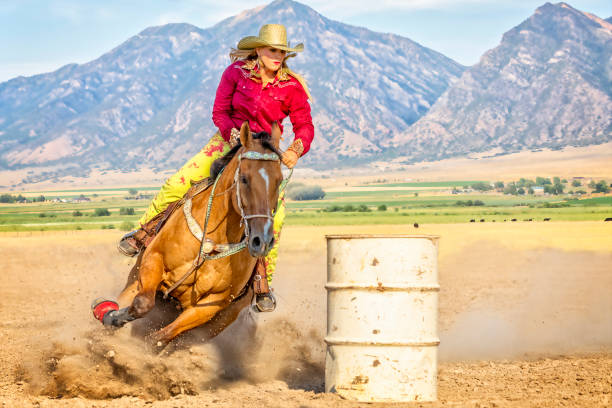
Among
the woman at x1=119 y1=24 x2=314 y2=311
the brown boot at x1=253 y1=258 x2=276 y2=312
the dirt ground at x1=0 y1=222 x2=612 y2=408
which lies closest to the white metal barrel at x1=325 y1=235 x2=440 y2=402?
the dirt ground at x1=0 y1=222 x2=612 y2=408

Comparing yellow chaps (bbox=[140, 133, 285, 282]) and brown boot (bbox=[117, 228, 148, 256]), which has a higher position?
yellow chaps (bbox=[140, 133, 285, 282])

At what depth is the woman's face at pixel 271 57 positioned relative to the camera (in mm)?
9078

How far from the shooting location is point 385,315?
307 inches

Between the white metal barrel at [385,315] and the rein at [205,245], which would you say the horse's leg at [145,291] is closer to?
the rein at [205,245]

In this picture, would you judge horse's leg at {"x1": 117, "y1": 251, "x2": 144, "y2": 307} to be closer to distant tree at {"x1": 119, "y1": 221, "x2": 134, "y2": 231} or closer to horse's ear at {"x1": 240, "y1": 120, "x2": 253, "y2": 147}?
horse's ear at {"x1": 240, "y1": 120, "x2": 253, "y2": 147}

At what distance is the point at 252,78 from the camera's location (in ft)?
30.2

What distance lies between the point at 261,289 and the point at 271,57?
2440 millimetres

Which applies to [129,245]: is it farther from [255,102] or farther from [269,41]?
[269,41]

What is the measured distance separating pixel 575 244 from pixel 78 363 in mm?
28448

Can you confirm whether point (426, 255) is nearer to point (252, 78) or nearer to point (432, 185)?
point (252, 78)

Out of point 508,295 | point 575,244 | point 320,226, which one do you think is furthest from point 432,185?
point 508,295

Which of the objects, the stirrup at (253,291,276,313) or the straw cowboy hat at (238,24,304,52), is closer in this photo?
the straw cowboy hat at (238,24,304,52)

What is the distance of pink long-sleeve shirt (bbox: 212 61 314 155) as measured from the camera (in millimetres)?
9156

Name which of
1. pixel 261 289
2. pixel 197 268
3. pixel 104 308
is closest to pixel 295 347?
pixel 261 289
